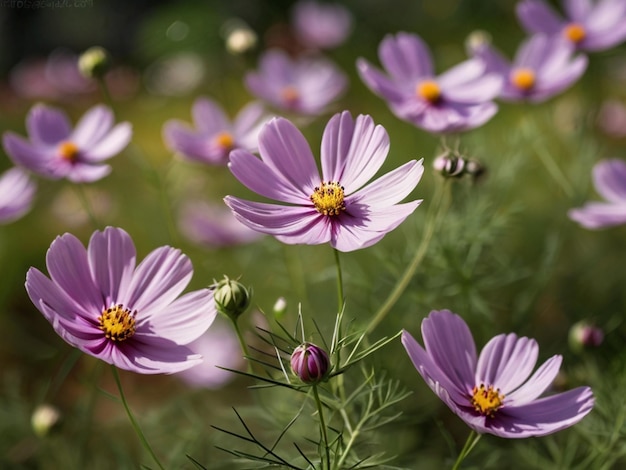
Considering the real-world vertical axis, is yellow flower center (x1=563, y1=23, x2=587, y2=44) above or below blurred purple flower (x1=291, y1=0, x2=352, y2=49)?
below

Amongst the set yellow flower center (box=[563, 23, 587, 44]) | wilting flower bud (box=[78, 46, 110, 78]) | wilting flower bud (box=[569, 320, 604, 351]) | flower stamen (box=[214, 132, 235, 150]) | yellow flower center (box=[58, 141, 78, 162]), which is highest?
yellow flower center (box=[563, 23, 587, 44])

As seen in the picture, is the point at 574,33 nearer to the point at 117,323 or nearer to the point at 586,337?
the point at 586,337

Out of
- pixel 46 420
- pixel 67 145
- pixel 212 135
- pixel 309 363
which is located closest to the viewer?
pixel 309 363

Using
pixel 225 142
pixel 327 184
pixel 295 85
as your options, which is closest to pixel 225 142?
pixel 225 142

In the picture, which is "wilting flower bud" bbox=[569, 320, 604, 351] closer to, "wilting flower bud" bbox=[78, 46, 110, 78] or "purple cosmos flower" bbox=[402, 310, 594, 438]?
"purple cosmos flower" bbox=[402, 310, 594, 438]

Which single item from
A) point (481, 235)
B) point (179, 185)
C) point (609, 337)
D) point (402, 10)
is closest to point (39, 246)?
point (179, 185)

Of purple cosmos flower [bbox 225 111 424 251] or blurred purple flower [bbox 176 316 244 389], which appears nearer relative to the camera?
purple cosmos flower [bbox 225 111 424 251]

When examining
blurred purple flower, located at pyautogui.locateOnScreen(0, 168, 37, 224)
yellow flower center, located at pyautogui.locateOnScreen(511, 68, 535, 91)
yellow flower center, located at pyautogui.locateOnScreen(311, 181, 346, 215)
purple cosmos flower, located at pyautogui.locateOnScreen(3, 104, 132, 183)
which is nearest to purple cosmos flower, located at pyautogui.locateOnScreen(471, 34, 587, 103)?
yellow flower center, located at pyautogui.locateOnScreen(511, 68, 535, 91)

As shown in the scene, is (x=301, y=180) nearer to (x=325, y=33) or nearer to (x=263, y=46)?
(x=325, y=33)
